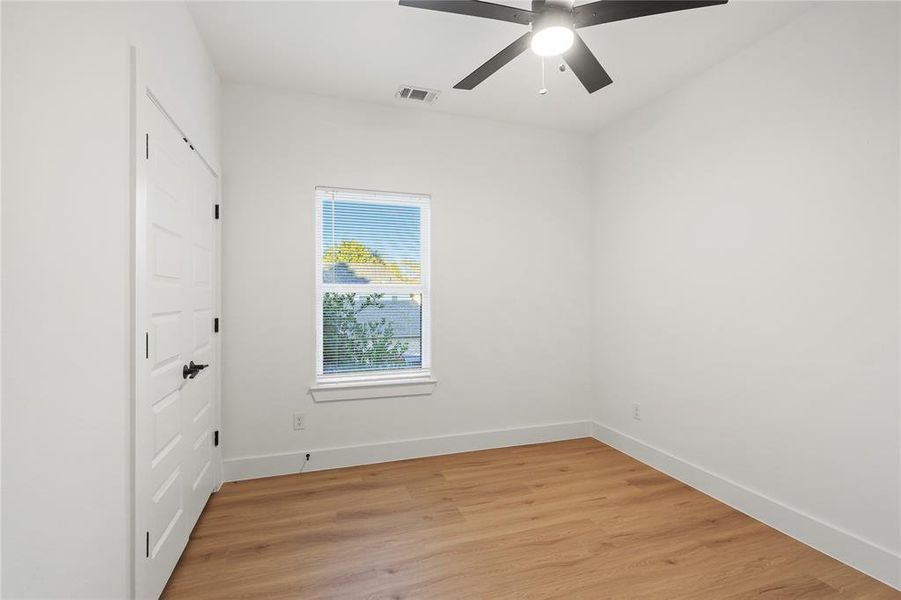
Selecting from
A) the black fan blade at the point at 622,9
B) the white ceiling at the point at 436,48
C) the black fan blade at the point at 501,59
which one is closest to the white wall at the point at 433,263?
the white ceiling at the point at 436,48

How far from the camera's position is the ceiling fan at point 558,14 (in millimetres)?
1719

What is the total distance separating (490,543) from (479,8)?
2549mm

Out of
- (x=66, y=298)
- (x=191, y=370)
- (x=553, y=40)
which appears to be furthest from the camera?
(x=191, y=370)

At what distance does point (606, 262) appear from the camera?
13.0ft

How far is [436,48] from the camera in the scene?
264 centimetres

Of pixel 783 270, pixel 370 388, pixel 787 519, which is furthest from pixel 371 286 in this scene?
pixel 787 519

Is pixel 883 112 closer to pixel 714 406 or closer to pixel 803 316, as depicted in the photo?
pixel 803 316

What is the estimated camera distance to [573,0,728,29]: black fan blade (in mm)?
1698

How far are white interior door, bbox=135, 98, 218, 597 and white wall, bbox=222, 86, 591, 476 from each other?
414 mm

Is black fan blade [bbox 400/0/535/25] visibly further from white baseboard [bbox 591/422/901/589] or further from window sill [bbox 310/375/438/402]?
white baseboard [bbox 591/422/901/589]

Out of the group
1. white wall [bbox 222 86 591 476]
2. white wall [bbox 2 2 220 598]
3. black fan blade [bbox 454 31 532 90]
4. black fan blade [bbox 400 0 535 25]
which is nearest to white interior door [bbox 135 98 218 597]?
white wall [bbox 2 2 220 598]

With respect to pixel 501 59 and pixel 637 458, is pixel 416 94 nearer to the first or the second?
pixel 501 59

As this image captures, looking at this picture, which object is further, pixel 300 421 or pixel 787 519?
pixel 300 421

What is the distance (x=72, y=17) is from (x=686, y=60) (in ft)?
10.2
